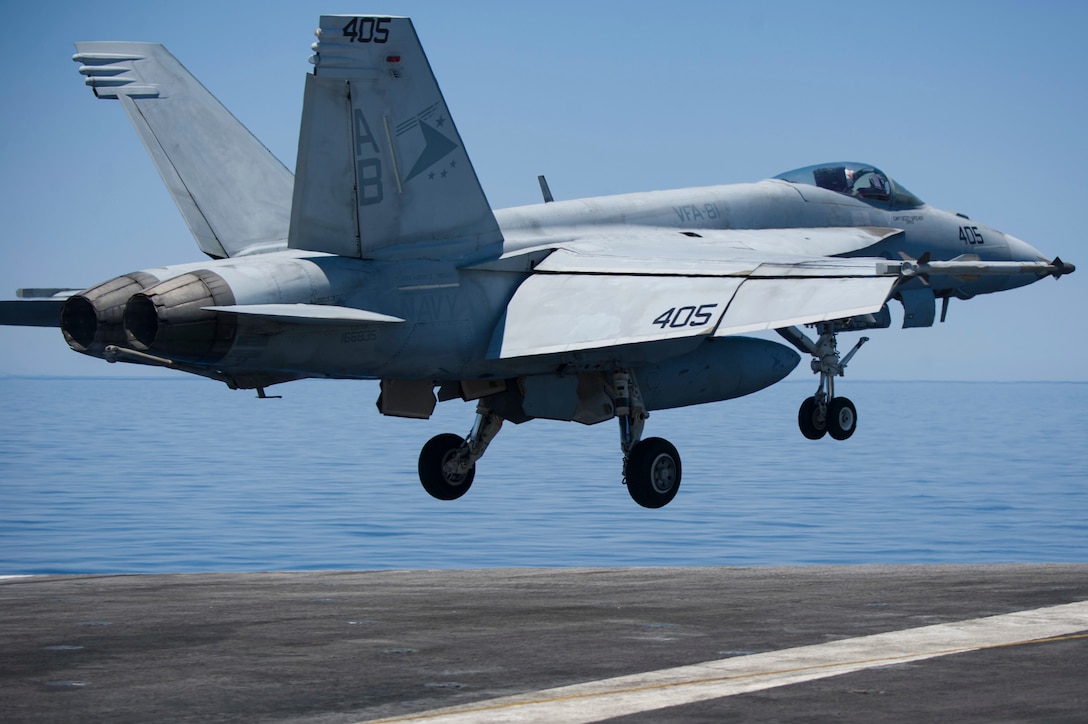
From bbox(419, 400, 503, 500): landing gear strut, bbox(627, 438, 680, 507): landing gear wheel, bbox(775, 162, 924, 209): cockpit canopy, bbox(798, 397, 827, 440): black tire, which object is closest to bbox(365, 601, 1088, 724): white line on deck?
bbox(627, 438, 680, 507): landing gear wheel

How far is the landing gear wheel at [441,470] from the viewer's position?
20.9m

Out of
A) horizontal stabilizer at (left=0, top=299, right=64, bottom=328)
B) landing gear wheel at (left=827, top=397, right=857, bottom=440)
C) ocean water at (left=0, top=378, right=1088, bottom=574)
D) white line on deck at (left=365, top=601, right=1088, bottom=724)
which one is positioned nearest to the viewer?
white line on deck at (left=365, top=601, right=1088, bottom=724)

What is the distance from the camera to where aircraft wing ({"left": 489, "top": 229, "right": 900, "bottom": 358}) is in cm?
1636

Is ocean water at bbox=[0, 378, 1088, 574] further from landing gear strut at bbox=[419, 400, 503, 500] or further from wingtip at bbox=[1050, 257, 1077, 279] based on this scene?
wingtip at bbox=[1050, 257, 1077, 279]

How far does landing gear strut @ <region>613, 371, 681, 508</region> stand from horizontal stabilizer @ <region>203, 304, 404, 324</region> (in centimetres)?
445

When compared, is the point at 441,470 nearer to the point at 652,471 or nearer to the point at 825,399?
the point at 652,471

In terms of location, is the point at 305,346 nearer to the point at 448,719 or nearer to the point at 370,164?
the point at 370,164

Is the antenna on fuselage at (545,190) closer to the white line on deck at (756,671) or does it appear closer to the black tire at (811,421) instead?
the black tire at (811,421)

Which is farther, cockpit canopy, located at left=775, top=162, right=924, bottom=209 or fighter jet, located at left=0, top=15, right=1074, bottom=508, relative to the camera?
cockpit canopy, located at left=775, top=162, right=924, bottom=209

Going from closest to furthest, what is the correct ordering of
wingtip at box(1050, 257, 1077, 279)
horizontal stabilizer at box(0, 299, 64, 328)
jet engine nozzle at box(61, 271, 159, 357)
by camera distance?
jet engine nozzle at box(61, 271, 159, 357) < horizontal stabilizer at box(0, 299, 64, 328) < wingtip at box(1050, 257, 1077, 279)

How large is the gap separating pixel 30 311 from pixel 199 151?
4.15m

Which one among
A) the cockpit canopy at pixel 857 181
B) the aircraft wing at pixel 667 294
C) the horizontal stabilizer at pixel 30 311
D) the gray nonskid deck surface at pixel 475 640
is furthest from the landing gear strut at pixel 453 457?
the cockpit canopy at pixel 857 181

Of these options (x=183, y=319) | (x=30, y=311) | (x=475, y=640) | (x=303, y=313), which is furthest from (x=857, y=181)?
(x=475, y=640)

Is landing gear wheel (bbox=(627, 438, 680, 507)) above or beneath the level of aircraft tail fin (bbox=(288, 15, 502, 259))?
beneath
